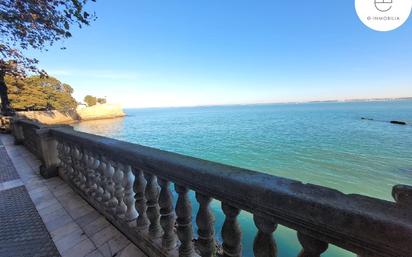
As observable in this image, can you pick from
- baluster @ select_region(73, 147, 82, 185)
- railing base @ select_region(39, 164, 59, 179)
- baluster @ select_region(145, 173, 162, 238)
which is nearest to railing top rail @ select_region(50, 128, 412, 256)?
baluster @ select_region(145, 173, 162, 238)

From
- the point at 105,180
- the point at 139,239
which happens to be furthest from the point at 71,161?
the point at 139,239

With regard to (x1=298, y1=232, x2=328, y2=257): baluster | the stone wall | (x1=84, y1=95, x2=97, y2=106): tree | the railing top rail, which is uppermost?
(x1=84, y1=95, x2=97, y2=106): tree

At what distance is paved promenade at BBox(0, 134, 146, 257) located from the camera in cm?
249

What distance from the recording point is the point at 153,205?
215 centimetres

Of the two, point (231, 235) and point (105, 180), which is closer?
point (231, 235)

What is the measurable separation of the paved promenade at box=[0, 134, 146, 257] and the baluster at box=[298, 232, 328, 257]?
1.94 m

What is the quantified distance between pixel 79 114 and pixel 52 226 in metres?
71.0

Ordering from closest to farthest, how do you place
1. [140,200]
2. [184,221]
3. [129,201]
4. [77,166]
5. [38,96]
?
[184,221] → [140,200] → [129,201] → [77,166] → [38,96]

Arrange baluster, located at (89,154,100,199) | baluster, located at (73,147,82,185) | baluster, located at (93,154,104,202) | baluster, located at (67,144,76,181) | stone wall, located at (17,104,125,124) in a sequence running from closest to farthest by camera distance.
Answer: baluster, located at (93,154,104,202)
baluster, located at (89,154,100,199)
baluster, located at (73,147,82,185)
baluster, located at (67,144,76,181)
stone wall, located at (17,104,125,124)

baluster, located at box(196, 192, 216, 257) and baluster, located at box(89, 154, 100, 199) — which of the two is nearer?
baluster, located at box(196, 192, 216, 257)

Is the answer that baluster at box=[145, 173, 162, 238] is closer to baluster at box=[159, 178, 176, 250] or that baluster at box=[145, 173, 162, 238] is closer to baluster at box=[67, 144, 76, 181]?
baluster at box=[159, 178, 176, 250]

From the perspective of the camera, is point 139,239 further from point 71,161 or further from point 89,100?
point 89,100

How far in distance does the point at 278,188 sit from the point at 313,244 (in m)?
0.31

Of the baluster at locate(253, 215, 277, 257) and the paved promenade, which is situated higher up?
the baluster at locate(253, 215, 277, 257)
